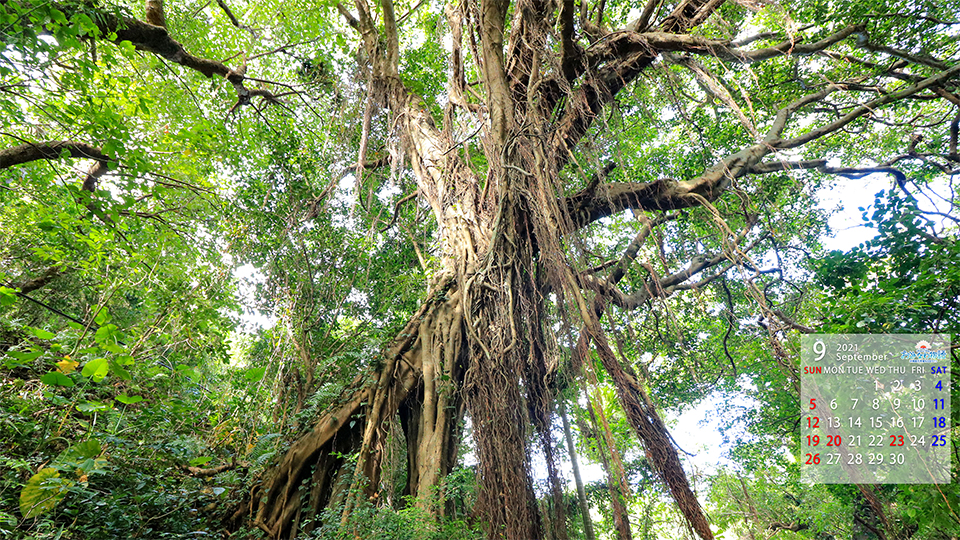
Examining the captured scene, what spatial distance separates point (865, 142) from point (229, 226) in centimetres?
817

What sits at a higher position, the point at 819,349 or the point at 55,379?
the point at 819,349

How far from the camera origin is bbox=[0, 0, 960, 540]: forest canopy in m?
2.28

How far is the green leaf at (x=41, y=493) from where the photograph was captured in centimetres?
175

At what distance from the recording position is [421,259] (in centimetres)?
403

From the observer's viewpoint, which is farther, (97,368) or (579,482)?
(579,482)

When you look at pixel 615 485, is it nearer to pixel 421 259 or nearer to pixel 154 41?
pixel 421 259

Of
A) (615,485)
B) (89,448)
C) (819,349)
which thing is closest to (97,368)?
(89,448)

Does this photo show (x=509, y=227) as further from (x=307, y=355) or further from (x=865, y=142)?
(x=865, y=142)
